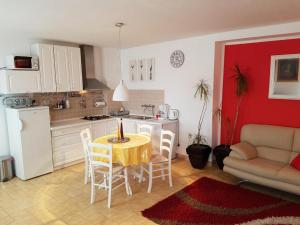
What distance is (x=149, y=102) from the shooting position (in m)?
5.50

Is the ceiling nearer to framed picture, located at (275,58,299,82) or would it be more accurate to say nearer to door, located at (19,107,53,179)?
framed picture, located at (275,58,299,82)

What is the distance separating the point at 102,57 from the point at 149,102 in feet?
5.47

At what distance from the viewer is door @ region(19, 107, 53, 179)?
3854mm

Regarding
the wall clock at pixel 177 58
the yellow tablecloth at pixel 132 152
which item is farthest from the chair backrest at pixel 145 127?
the wall clock at pixel 177 58

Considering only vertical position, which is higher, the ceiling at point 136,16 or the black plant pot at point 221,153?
the ceiling at point 136,16

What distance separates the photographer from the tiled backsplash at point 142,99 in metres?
5.28

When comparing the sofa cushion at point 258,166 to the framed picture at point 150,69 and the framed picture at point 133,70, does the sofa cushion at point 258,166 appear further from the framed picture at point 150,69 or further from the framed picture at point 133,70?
the framed picture at point 133,70

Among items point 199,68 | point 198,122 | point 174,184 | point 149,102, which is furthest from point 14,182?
point 199,68

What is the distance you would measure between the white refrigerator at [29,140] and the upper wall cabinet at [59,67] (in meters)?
0.63

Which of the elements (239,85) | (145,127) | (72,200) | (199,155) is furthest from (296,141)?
(72,200)

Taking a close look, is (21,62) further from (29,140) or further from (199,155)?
(199,155)

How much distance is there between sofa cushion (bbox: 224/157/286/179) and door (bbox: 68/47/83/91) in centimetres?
339

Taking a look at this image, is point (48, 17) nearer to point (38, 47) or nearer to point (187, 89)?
point (38, 47)

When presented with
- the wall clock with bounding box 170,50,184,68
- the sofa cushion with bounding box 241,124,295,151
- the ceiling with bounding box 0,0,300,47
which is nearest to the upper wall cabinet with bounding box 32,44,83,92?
the ceiling with bounding box 0,0,300,47
